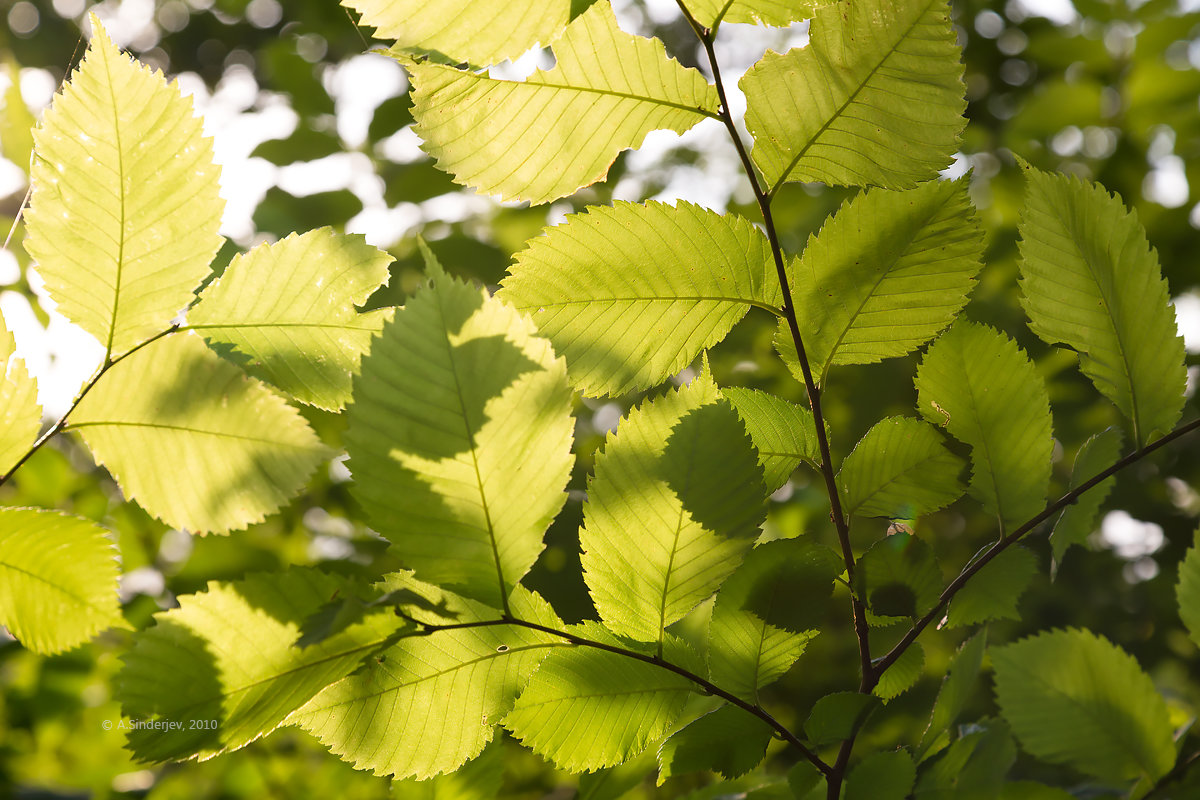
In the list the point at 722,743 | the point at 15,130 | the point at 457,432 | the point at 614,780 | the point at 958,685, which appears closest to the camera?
the point at 457,432

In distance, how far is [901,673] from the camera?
1.81 feet

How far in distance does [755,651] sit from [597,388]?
171mm

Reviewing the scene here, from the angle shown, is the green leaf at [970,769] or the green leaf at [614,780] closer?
the green leaf at [970,769]

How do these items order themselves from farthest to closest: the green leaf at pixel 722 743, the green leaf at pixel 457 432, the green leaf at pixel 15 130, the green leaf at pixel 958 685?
the green leaf at pixel 15 130 → the green leaf at pixel 958 685 → the green leaf at pixel 722 743 → the green leaf at pixel 457 432

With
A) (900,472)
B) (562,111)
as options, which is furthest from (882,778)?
(562,111)

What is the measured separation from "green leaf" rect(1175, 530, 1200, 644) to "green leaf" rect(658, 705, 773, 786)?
38 cm

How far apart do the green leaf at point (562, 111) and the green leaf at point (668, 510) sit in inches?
5.4

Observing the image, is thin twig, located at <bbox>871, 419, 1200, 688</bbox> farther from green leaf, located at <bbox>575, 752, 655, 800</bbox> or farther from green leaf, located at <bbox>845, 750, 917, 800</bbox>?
green leaf, located at <bbox>575, 752, 655, 800</bbox>

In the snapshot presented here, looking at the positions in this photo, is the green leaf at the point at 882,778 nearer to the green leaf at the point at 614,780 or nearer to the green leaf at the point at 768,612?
the green leaf at the point at 768,612

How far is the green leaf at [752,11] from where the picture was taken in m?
0.44

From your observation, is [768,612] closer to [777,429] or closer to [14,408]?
[777,429]

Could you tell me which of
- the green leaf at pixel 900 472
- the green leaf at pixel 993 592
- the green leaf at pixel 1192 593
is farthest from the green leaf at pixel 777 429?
the green leaf at pixel 1192 593

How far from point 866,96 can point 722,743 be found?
35cm

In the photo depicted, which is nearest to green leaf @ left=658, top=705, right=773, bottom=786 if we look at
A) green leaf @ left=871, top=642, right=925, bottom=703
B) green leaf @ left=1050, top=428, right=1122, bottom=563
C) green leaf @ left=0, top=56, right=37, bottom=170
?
green leaf @ left=871, top=642, right=925, bottom=703
